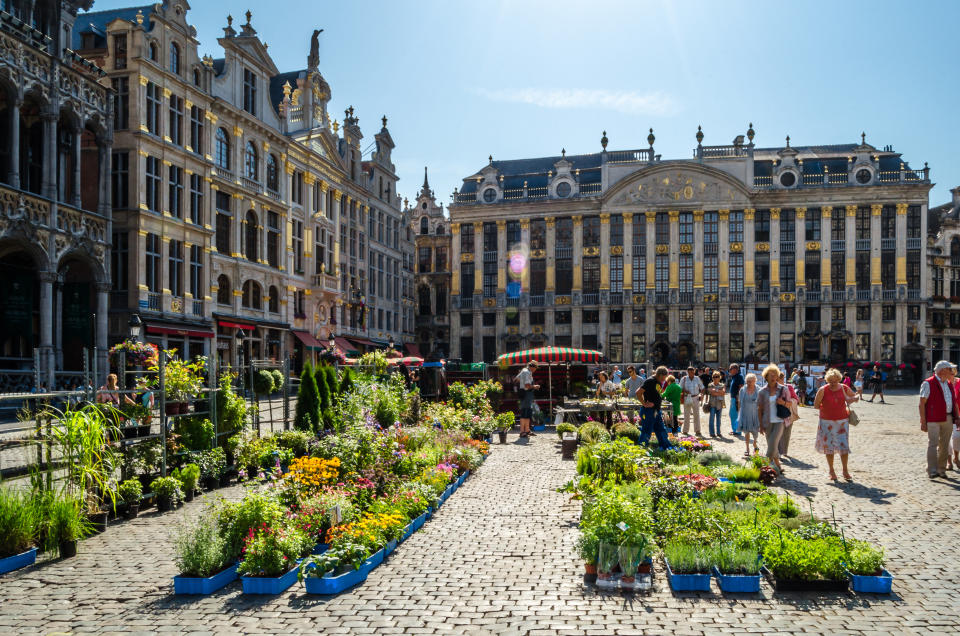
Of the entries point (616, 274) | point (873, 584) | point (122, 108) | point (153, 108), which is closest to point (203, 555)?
point (873, 584)

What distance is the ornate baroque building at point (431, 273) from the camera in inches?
2635

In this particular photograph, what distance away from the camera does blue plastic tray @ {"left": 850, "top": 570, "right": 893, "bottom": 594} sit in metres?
7.07

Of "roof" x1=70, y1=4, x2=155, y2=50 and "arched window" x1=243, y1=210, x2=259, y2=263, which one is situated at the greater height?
"roof" x1=70, y1=4, x2=155, y2=50

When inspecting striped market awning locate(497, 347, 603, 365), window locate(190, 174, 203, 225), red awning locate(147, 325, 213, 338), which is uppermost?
window locate(190, 174, 203, 225)

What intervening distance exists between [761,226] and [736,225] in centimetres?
205

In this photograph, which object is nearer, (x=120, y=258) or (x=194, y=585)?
(x=194, y=585)

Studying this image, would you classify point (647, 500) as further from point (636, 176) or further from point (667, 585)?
point (636, 176)

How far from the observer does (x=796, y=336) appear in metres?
58.7

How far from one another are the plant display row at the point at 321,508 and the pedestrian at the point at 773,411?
572cm

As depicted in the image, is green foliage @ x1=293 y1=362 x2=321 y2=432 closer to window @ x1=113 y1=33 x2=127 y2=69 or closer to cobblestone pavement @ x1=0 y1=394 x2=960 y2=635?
cobblestone pavement @ x1=0 y1=394 x2=960 y2=635

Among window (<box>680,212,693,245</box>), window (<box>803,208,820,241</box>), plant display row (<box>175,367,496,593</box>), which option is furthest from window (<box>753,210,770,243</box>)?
plant display row (<box>175,367,496,593</box>)

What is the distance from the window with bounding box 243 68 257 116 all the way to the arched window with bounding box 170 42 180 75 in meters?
5.59

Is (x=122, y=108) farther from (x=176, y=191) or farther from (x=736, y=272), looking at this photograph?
(x=736, y=272)

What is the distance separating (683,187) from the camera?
60.4 m
